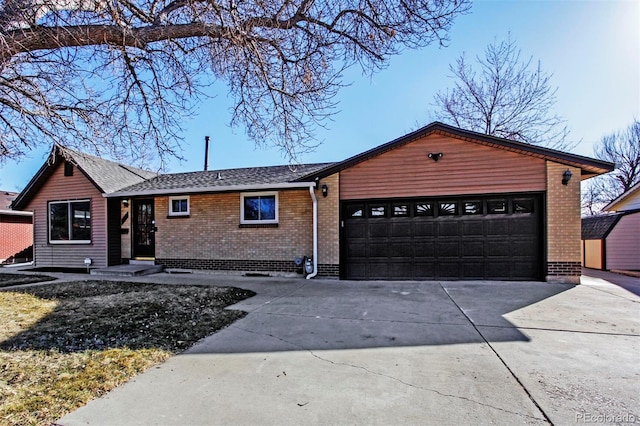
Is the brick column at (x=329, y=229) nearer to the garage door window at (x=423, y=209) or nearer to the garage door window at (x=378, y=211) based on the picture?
the garage door window at (x=378, y=211)

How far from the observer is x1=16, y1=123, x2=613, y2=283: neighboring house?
8297mm

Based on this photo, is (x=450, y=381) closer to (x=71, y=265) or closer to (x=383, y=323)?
(x=383, y=323)

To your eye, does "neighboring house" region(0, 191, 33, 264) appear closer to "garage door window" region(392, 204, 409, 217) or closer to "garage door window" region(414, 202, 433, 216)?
"garage door window" region(392, 204, 409, 217)

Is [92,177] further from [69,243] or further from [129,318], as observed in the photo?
[129,318]

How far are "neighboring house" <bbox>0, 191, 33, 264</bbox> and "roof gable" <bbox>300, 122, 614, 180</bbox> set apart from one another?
17006mm

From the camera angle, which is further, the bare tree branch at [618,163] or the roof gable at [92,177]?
the bare tree branch at [618,163]

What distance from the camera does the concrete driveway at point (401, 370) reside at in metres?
2.51

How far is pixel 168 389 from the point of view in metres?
2.92

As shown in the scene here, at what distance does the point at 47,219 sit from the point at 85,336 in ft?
37.4

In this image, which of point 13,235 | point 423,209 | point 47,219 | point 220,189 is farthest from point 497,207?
point 13,235

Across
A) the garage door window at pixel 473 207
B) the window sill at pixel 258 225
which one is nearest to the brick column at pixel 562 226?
the garage door window at pixel 473 207

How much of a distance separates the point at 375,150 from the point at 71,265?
468 inches

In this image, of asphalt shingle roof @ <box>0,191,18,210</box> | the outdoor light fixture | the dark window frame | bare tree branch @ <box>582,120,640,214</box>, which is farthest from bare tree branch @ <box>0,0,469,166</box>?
bare tree branch @ <box>582,120,640,214</box>

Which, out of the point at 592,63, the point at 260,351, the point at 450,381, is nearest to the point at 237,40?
the point at 260,351
